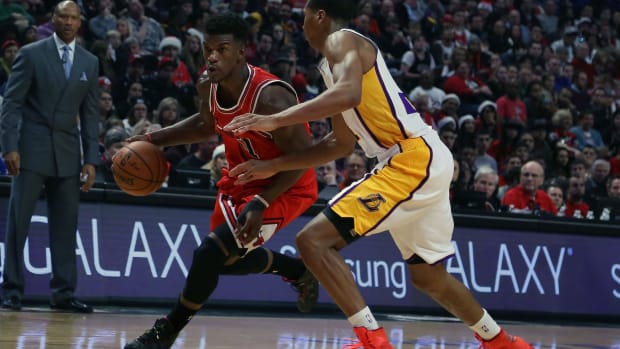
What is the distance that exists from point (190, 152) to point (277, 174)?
224 inches

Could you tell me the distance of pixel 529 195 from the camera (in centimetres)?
1069

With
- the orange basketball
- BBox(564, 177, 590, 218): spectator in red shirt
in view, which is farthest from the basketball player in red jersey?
BBox(564, 177, 590, 218): spectator in red shirt

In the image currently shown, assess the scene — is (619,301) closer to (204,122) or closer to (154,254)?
(154,254)

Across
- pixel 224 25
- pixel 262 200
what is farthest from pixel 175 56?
pixel 262 200

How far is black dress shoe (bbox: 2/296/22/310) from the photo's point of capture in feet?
24.6

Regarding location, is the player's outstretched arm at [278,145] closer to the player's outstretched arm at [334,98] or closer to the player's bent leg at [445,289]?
the player's outstretched arm at [334,98]

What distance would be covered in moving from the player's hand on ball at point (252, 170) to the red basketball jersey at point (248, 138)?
38 centimetres

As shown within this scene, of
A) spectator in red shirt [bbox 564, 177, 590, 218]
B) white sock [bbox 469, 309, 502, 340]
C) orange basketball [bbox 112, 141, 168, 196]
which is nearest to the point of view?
white sock [bbox 469, 309, 502, 340]

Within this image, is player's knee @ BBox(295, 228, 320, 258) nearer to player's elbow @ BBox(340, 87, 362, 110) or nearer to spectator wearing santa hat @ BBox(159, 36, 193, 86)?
player's elbow @ BBox(340, 87, 362, 110)

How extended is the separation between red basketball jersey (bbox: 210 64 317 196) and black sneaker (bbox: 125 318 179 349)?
751 millimetres

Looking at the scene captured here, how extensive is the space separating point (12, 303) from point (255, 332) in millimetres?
1804

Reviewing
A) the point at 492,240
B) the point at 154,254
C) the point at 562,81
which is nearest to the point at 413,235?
the point at 154,254

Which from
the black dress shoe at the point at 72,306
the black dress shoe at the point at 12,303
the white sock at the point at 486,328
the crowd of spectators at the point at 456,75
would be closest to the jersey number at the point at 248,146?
the white sock at the point at 486,328

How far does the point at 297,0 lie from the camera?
1586cm
